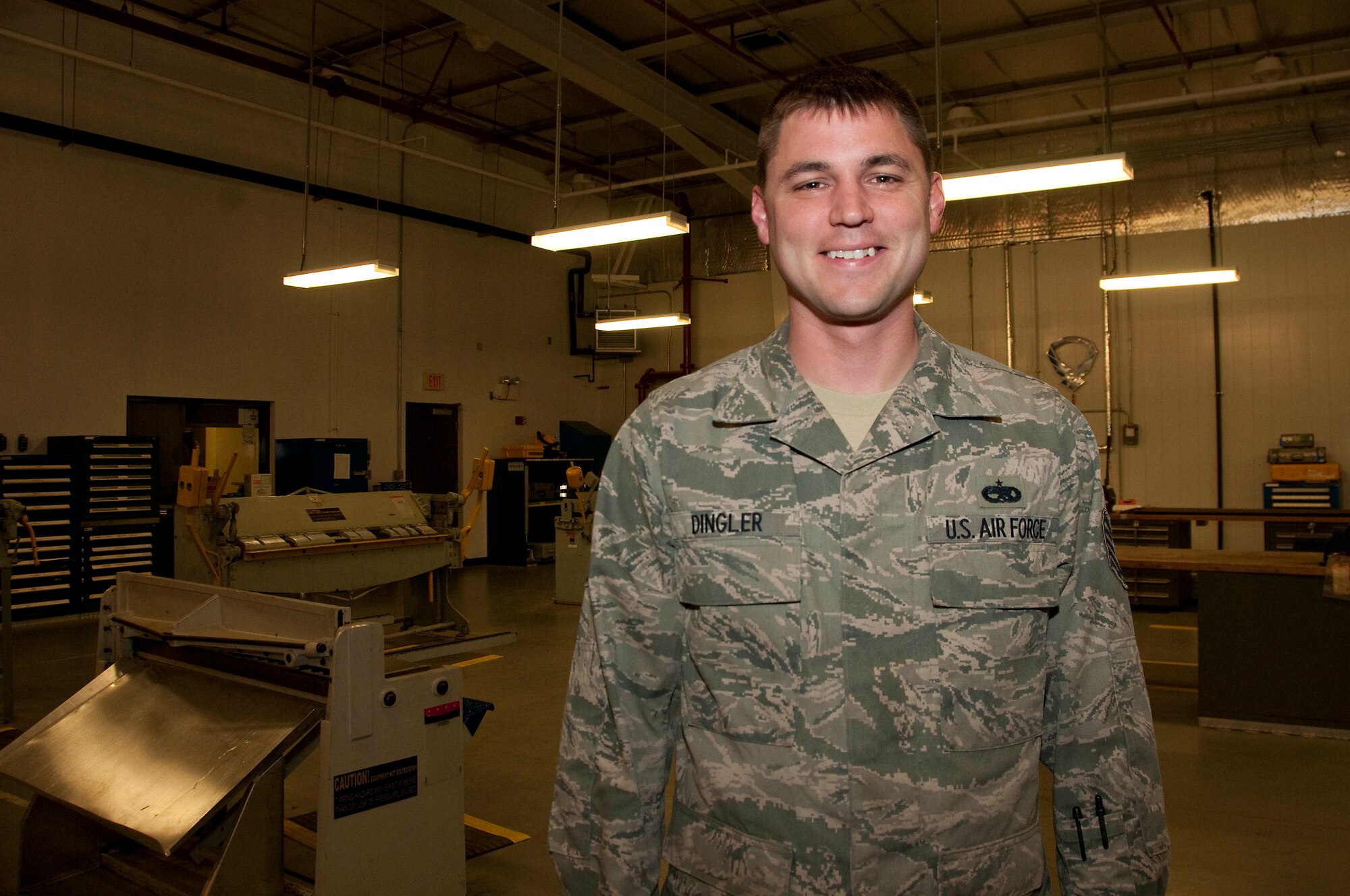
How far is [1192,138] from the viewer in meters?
8.84

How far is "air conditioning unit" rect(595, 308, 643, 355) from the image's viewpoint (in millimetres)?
11898

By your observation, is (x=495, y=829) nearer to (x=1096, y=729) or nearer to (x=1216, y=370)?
(x=1096, y=729)

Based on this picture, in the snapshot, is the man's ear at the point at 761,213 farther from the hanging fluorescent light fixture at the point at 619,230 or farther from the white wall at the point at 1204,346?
the white wall at the point at 1204,346

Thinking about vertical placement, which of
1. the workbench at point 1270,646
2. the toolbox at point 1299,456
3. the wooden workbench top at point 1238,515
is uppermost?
the toolbox at point 1299,456

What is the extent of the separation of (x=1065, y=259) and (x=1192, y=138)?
160 centimetres

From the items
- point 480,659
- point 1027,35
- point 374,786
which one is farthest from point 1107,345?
point 374,786

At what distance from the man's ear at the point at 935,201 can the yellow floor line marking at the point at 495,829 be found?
2.87 m

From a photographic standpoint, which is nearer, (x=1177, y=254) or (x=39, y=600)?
(x=39, y=600)

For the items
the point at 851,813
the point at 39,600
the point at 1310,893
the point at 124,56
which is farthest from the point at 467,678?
the point at 124,56

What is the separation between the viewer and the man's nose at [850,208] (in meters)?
1.16

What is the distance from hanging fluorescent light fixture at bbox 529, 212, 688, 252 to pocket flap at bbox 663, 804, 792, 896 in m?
4.30

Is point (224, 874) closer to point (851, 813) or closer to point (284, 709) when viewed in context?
point (284, 709)

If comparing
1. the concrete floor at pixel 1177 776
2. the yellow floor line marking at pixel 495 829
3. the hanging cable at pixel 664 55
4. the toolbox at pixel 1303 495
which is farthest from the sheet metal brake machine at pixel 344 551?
the toolbox at pixel 1303 495

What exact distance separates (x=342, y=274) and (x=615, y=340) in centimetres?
582
